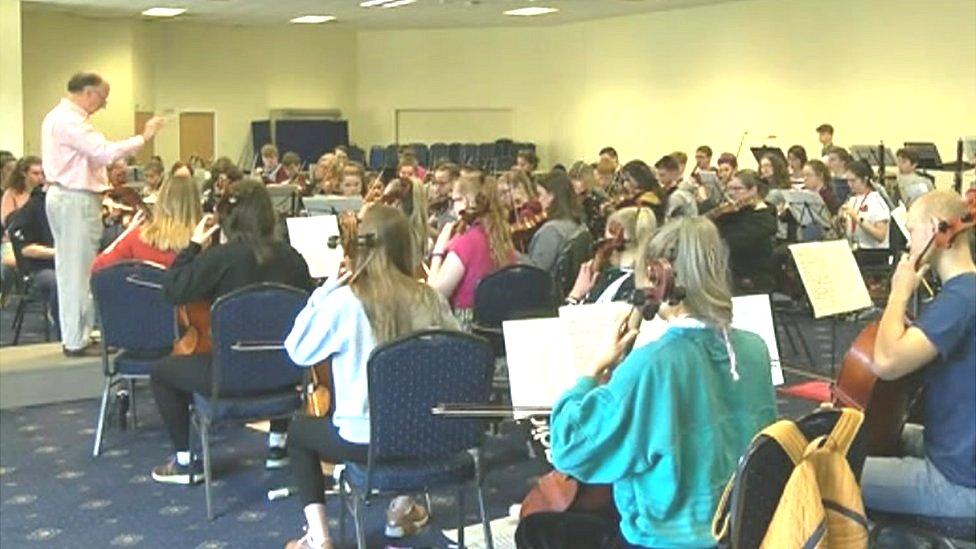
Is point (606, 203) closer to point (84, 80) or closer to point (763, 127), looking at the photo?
point (84, 80)

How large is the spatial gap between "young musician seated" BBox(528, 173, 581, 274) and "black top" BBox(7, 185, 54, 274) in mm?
3168

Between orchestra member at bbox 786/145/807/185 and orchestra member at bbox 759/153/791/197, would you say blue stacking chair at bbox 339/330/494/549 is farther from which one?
orchestra member at bbox 786/145/807/185

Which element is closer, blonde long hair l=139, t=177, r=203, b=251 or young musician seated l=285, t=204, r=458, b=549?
young musician seated l=285, t=204, r=458, b=549

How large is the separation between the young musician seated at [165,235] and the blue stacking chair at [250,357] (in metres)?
1.20

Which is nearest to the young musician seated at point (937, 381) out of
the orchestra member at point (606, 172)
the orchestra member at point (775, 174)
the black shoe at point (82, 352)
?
the black shoe at point (82, 352)

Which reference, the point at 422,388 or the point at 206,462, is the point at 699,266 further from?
the point at 206,462

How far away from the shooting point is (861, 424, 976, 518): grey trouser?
3105 millimetres

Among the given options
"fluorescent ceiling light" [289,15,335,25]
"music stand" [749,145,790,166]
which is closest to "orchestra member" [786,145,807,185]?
"music stand" [749,145,790,166]

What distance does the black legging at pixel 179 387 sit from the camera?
470cm

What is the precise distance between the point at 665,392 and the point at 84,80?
466cm

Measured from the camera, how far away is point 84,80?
626cm

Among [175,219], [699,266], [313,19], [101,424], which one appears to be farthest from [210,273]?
[313,19]

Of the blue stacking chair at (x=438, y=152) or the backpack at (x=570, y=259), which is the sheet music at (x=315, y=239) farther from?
the blue stacking chair at (x=438, y=152)

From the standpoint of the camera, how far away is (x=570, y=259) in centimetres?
623
